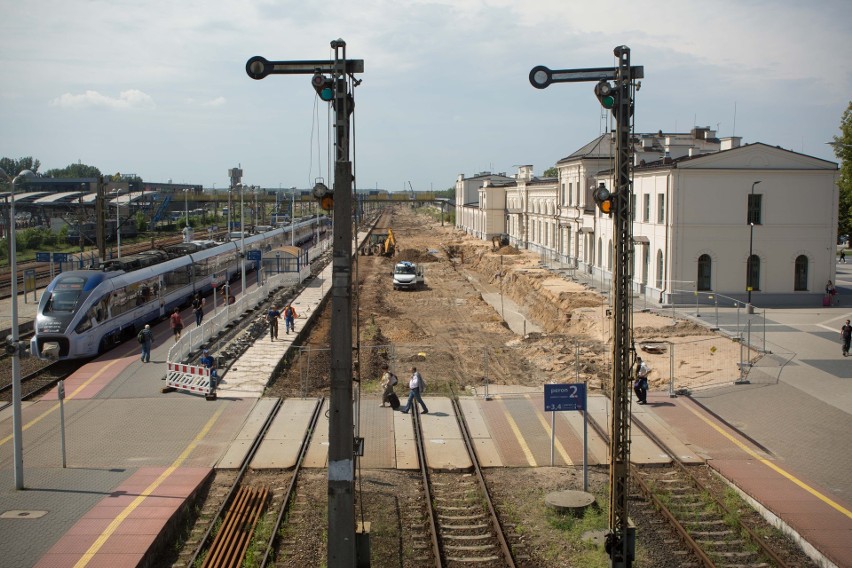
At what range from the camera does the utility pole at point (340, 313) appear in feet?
31.1

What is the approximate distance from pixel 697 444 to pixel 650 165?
26873mm

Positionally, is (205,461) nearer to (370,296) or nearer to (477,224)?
(370,296)

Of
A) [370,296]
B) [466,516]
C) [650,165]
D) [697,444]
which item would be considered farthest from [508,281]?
[466,516]

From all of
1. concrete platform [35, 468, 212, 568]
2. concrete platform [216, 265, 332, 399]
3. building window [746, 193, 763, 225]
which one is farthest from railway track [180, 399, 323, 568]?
building window [746, 193, 763, 225]

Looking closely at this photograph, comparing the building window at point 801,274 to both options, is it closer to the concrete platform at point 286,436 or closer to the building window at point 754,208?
the building window at point 754,208

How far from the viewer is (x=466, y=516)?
1451 cm

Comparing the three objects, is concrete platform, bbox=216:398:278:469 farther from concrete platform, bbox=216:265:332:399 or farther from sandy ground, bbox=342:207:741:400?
sandy ground, bbox=342:207:741:400

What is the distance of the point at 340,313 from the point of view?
960 centimetres

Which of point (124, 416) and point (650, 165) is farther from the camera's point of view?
point (650, 165)

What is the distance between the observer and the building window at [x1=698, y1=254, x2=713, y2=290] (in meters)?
38.8

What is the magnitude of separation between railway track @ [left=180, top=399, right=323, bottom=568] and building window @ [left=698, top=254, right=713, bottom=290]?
90.0 feet

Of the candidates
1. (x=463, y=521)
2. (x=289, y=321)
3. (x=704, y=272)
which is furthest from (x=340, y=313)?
(x=704, y=272)

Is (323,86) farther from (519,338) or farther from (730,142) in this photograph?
(730,142)

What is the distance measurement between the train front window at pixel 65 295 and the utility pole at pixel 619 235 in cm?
Result: 2115
